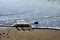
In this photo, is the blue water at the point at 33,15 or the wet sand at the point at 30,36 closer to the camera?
the wet sand at the point at 30,36

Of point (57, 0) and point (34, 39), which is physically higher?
point (34, 39)

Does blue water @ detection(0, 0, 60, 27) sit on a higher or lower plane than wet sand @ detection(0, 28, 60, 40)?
lower

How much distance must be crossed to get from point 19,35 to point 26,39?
0.42ft

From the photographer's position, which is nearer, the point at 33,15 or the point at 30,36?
the point at 30,36

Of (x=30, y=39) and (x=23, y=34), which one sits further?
(x=23, y=34)

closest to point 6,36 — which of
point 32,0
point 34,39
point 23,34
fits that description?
point 23,34

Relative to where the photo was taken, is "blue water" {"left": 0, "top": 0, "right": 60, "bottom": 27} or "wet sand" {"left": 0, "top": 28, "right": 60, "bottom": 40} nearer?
"wet sand" {"left": 0, "top": 28, "right": 60, "bottom": 40}

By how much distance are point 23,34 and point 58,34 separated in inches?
16.2

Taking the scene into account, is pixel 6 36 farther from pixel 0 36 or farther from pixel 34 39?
pixel 34 39

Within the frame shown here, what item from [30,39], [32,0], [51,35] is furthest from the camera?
[32,0]

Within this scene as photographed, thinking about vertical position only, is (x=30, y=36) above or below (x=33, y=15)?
above

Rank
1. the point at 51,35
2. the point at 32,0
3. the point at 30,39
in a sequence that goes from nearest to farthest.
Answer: the point at 30,39
the point at 51,35
the point at 32,0

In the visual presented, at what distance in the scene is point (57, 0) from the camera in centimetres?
829

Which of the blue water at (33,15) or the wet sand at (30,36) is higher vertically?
the wet sand at (30,36)
